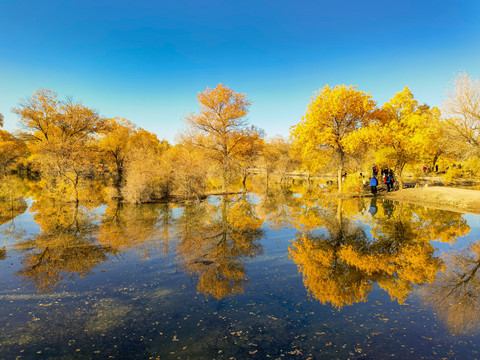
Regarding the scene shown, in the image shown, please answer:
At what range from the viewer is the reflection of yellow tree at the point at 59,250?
8.15 meters

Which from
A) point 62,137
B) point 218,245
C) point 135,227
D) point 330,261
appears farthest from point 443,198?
point 62,137

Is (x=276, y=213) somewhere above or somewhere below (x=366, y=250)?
above

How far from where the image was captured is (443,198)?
819 inches

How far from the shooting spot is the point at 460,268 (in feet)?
27.7

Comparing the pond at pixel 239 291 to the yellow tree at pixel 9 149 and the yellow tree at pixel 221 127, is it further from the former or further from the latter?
the yellow tree at pixel 9 149

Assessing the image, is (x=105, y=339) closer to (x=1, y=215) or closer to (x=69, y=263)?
(x=69, y=263)

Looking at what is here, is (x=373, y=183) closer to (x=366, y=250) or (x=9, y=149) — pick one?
(x=366, y=250)

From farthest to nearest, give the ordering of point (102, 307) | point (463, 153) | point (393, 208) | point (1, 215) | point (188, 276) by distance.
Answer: point (463, 153)
point (393, 208)
point (1, 215)
point (188, 276)
point (102, 307)

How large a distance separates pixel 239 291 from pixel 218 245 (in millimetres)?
3948

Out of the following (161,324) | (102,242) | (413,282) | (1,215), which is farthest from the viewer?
(1,215)

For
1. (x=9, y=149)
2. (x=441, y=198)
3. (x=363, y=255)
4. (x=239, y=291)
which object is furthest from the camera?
(x=9, y=149)

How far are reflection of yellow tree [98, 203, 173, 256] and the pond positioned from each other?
0.40 ft

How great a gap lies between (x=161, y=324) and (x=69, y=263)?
5485 millimetres

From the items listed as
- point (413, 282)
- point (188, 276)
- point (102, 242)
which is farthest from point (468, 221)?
point (102, 242)
